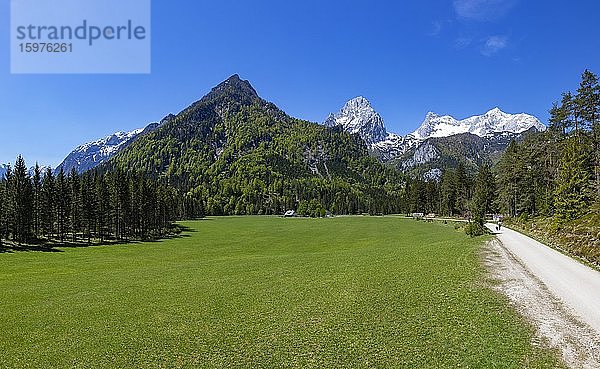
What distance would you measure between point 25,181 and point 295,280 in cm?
8567

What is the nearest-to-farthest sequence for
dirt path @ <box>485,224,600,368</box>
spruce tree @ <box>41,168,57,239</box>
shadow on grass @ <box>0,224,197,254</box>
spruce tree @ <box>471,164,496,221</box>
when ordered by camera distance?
1. dirt path @ <box>485,224,600,368</box>
2. shadow on grass @ <box>0,224,197,254</box>
3. spruce tree @ <box>41,168,57,239</box>
4. spruce tree @ <box>471,164,496,221</box>

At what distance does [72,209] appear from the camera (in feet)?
316

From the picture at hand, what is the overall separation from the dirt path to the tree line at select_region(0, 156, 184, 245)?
89.2 m

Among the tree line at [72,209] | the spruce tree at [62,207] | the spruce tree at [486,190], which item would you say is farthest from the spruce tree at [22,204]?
the spruce tree at [486,190]

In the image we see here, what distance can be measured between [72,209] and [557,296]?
103 metres

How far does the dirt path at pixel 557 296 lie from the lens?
50.2 ft

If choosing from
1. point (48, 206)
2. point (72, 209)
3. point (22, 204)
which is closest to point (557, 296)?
point (22, 204)

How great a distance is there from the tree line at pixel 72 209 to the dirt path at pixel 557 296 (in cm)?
8917

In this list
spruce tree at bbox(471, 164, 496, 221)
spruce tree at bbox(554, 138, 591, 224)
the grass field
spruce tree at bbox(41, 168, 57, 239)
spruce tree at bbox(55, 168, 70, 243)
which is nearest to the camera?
the grass field

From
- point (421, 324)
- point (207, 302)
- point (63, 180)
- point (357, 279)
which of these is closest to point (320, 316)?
point (421, 324)

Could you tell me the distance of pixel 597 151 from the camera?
6538 cm

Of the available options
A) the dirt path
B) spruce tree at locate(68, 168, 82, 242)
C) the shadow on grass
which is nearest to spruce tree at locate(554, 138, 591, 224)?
the dirt path

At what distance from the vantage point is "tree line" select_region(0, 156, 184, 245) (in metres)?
84.6

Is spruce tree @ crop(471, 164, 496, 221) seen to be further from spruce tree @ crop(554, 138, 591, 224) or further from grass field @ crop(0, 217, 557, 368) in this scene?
grass field @ crop(0, 217, 557, 368)
